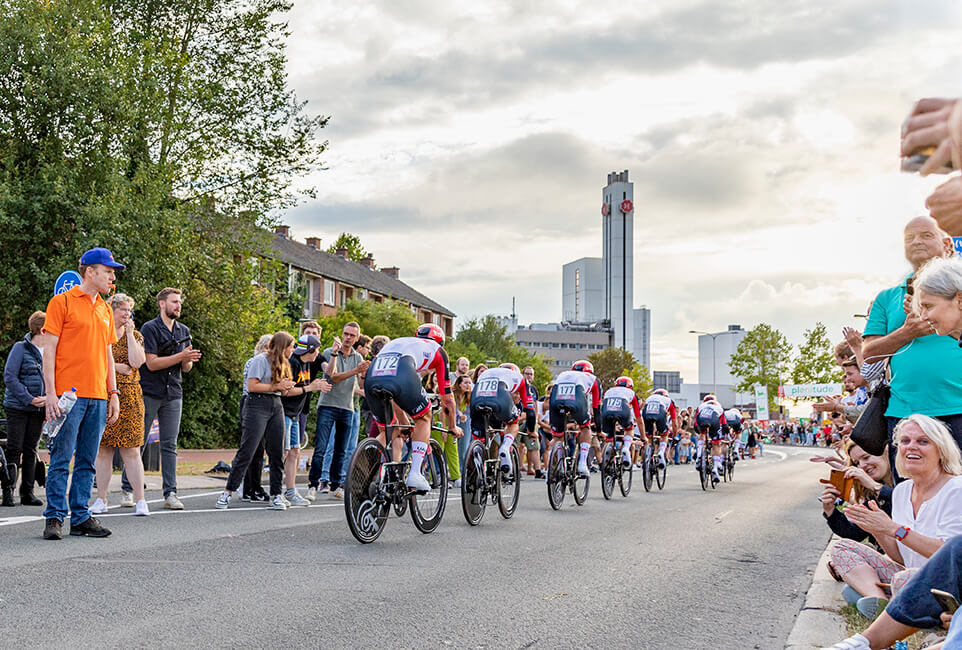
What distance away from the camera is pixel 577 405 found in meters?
13.5

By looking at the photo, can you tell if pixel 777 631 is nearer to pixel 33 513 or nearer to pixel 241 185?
pixel 33 513

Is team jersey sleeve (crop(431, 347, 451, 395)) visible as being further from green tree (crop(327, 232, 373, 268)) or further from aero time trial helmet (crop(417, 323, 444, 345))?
green tree (crop(327, 232, 373, 268))

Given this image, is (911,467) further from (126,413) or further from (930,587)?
(126,413)

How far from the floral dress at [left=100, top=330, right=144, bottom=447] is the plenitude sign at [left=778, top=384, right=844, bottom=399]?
53.0 metres

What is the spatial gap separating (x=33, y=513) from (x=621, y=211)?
5681 inches

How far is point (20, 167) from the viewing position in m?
23.5

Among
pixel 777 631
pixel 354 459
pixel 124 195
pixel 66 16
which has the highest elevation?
pixel 66 16

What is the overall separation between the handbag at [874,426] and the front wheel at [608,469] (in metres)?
9.30

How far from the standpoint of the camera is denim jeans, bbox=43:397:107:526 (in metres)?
7.75

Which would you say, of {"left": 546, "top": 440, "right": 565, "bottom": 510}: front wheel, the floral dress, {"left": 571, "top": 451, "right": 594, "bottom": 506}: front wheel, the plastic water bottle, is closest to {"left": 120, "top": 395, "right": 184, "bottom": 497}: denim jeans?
the floral dress

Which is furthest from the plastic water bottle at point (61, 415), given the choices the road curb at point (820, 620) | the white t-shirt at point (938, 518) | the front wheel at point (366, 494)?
the white t-shirt at point (938, 518)

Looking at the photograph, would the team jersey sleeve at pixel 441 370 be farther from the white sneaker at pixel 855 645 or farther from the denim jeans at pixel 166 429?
the white sneaker at pixel 855 645

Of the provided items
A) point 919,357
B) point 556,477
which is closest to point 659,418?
point 556,477

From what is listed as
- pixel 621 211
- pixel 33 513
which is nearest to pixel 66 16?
pixel 33 513
